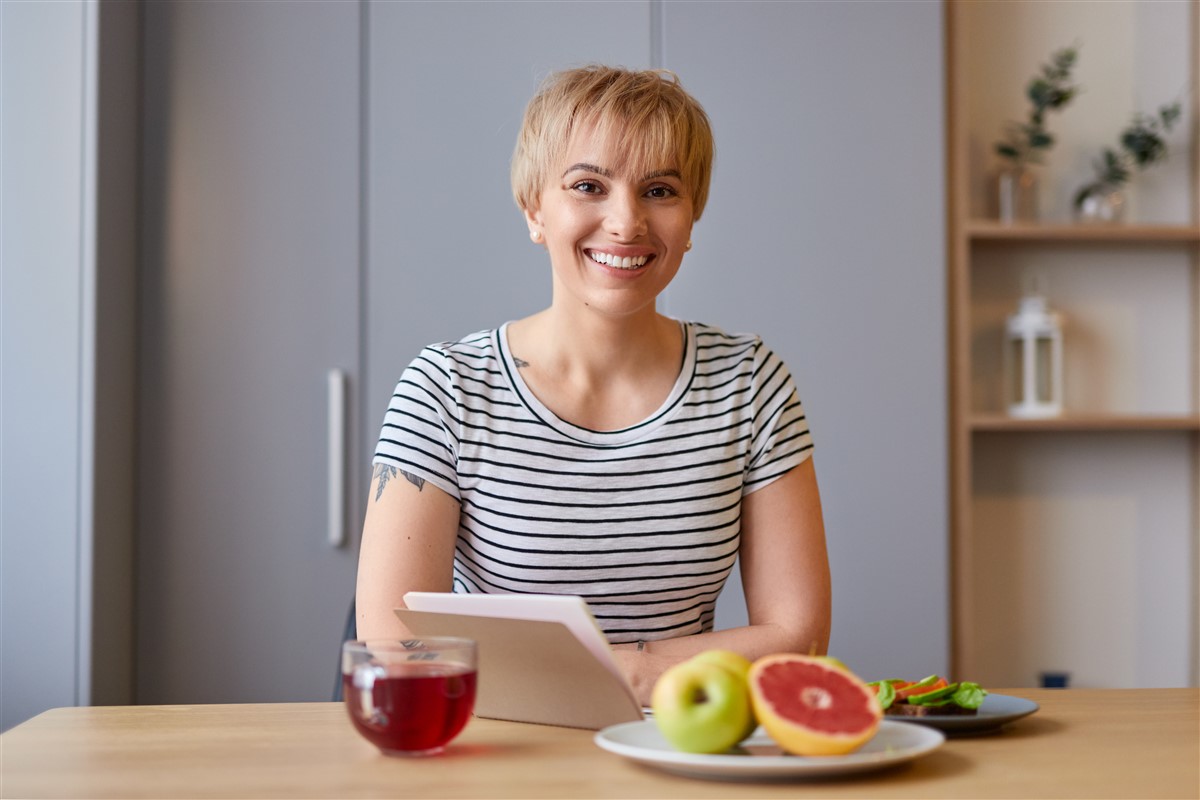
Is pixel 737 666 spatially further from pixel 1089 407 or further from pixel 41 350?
pixel 1089 407

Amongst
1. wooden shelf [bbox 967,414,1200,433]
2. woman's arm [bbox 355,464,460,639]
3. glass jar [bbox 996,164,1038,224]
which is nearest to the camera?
woman's arm [bbox 355,464,460,639]

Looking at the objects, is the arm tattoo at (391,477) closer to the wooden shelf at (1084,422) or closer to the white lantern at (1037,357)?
the wooden shelf at (1084,422)

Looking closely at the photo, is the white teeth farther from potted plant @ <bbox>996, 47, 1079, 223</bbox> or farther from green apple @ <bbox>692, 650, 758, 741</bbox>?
potted plant @ <bbox>996, 47, 1079, 223</bbox>

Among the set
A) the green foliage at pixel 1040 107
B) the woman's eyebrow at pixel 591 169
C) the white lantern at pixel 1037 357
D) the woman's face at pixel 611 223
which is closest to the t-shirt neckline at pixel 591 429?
the woman's face at pixel 611 223

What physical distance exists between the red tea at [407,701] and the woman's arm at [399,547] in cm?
48

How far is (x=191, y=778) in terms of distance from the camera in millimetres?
829

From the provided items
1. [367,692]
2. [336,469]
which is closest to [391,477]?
[367,692]

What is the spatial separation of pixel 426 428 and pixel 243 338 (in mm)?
1177

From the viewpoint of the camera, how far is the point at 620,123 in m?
1.51

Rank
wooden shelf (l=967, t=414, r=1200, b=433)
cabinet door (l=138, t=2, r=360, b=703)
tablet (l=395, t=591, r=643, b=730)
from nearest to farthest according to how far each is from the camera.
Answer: tablet (l=395, t=591, r=643, b=730) → cabinet door (l=138, t=2, r=360, b=703) → wooden shelf (l=967, t=414, r=1200, b=433)

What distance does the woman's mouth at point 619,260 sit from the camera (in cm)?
152

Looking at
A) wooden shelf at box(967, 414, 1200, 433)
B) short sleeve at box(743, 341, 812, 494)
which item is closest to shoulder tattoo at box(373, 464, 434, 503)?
short sleeve at box(743, 341, 812, 494)

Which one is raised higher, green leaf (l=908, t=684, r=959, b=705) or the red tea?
the red tea

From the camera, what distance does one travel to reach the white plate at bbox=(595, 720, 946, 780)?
2.55ft
